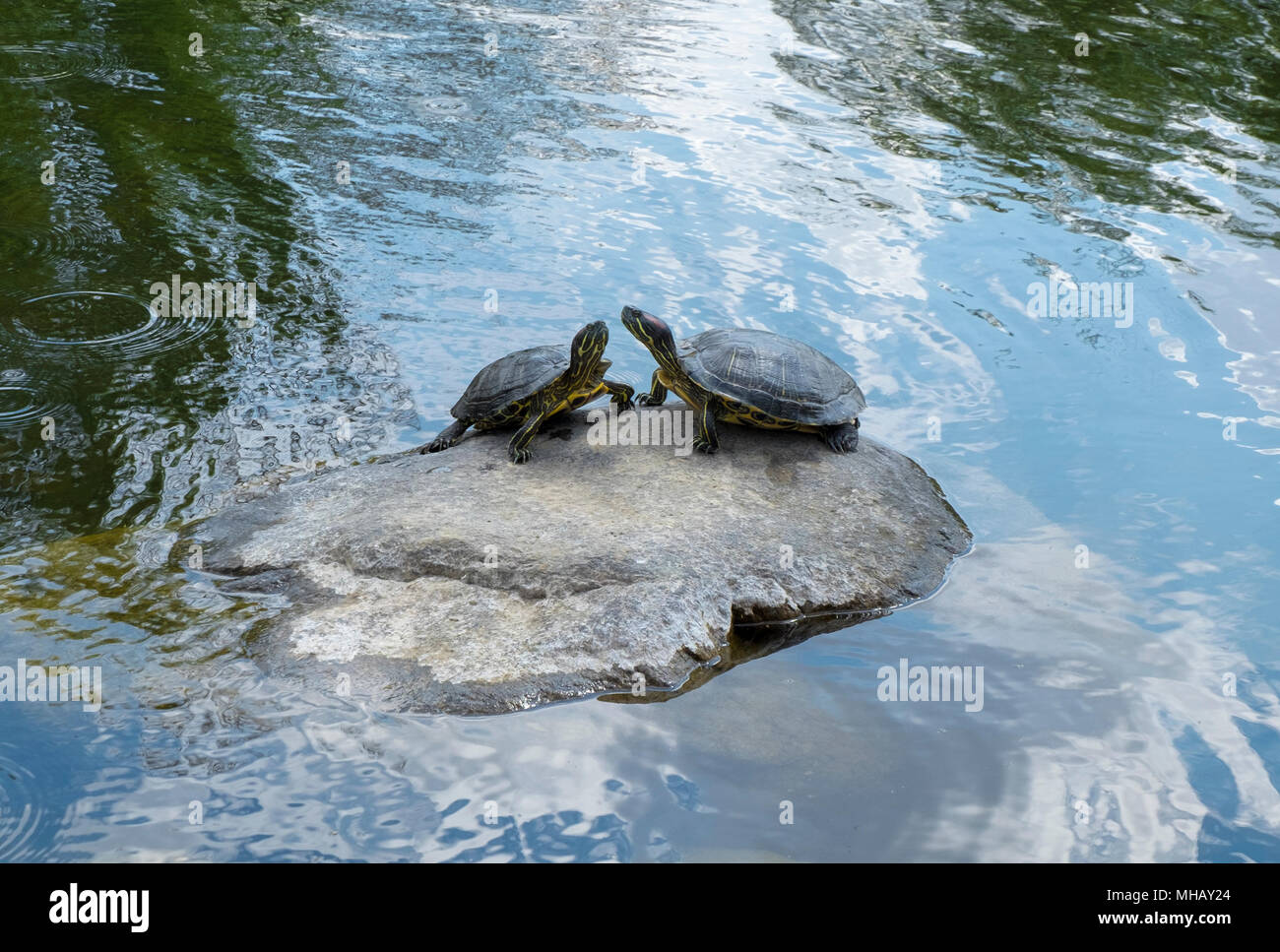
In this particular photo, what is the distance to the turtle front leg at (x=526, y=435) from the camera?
7379mm

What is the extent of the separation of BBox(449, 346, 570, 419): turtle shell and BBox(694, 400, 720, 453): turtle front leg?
3.08ft

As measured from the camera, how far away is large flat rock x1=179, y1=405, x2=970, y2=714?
5.64 m

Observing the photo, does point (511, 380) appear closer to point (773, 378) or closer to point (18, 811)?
point (773, 378)

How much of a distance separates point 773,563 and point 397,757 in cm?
242

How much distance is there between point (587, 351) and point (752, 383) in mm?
1098

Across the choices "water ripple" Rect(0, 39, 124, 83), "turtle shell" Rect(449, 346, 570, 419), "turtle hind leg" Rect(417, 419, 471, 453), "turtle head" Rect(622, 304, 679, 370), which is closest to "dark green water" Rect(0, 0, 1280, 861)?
"water ripple" Rect(0, 39, 124, 83)

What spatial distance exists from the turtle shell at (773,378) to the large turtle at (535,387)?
63cm

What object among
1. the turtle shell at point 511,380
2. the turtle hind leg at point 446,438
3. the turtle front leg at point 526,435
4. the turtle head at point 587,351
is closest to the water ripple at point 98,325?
the turtle hind leg at point 446,438

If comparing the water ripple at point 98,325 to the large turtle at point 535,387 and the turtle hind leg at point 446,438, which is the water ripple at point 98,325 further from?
the large turtle at point 535,387

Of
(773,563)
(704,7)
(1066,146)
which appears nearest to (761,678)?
(773,563)

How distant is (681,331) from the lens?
9.80m

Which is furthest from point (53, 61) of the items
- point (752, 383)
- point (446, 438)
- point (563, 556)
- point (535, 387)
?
Result: point (563, 556)

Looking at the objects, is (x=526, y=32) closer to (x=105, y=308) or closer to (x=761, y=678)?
(x=105, y=308)

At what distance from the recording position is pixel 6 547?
265 inches
